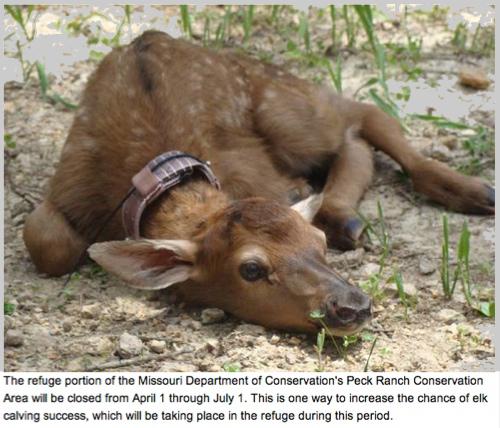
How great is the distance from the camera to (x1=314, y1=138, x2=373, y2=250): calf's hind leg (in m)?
7.61

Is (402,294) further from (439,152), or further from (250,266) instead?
(439,152)

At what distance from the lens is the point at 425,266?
7.25 m

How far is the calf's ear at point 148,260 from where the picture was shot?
6609mm

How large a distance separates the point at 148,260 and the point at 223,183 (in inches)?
39.3

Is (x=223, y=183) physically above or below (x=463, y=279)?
above

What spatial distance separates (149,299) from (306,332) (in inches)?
42.2

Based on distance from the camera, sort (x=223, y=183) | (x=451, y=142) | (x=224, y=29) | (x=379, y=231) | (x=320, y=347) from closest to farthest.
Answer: (x=320, y=347)
(x=223, y=183)
(x=379, y=231)
(x=451, y=142)
(x=224, y=29)

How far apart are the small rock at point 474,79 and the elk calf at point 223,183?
876mm

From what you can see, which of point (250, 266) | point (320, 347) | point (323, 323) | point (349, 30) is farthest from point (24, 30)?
point (320, 347)

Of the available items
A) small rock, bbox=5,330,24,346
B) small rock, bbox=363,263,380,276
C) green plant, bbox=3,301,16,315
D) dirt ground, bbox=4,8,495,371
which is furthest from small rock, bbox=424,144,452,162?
small rock, bbox=5,330,24,346

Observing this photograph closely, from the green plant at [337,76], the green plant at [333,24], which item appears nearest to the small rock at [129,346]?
the green plant at [337,76]

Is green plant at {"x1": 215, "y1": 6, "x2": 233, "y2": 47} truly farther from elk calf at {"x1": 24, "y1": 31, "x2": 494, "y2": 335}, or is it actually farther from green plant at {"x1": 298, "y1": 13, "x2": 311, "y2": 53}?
elk calf at {"x1": 24, "y1": 31, "x2": 494, "y2": 335}

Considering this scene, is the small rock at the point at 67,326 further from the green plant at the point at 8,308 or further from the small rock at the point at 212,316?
the small rock at the point at 212,316
